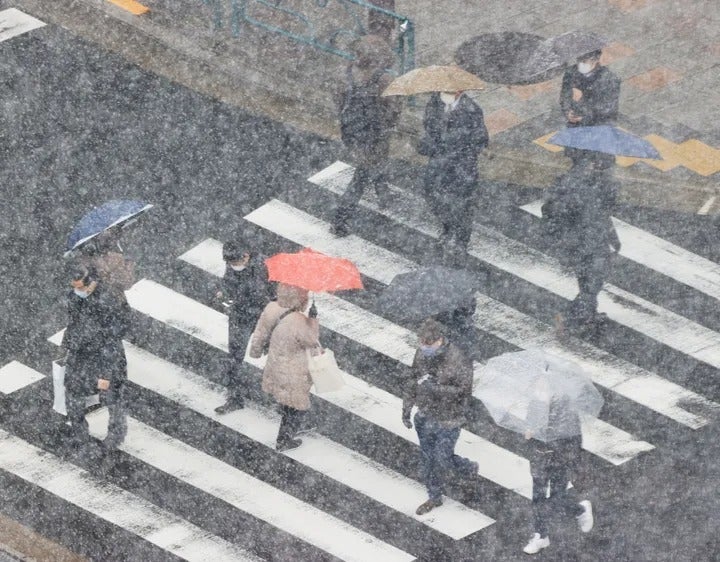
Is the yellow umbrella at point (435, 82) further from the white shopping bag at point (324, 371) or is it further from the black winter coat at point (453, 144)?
the white shopping bag at point (324, 371)

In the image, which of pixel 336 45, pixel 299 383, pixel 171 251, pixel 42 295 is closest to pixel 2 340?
pixel 42 295

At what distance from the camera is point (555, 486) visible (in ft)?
43.4

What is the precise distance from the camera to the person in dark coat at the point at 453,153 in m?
15.6

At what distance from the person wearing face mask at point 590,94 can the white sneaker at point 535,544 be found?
4.28 meters

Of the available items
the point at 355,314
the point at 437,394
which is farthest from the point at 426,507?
the point at 355,314

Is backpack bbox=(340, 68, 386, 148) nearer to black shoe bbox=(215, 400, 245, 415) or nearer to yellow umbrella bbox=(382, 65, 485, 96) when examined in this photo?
yellow umbrella bbox=(382, 65, 485, 96)

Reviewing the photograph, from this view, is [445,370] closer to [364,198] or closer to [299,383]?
[299,383]

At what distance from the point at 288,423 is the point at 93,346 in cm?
163

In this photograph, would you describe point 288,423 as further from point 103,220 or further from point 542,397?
point 542,397

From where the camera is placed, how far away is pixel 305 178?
17.8 metres

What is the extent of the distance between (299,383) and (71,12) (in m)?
7.68

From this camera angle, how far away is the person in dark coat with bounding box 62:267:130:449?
13.7 m

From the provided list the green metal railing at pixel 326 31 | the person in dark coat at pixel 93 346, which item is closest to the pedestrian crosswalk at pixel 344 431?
the person in dark coat at pixel 93 346

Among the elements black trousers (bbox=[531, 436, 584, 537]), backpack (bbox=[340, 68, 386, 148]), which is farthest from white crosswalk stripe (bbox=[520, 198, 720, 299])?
black trousers (bbox=[531, 436, 584, 537])
